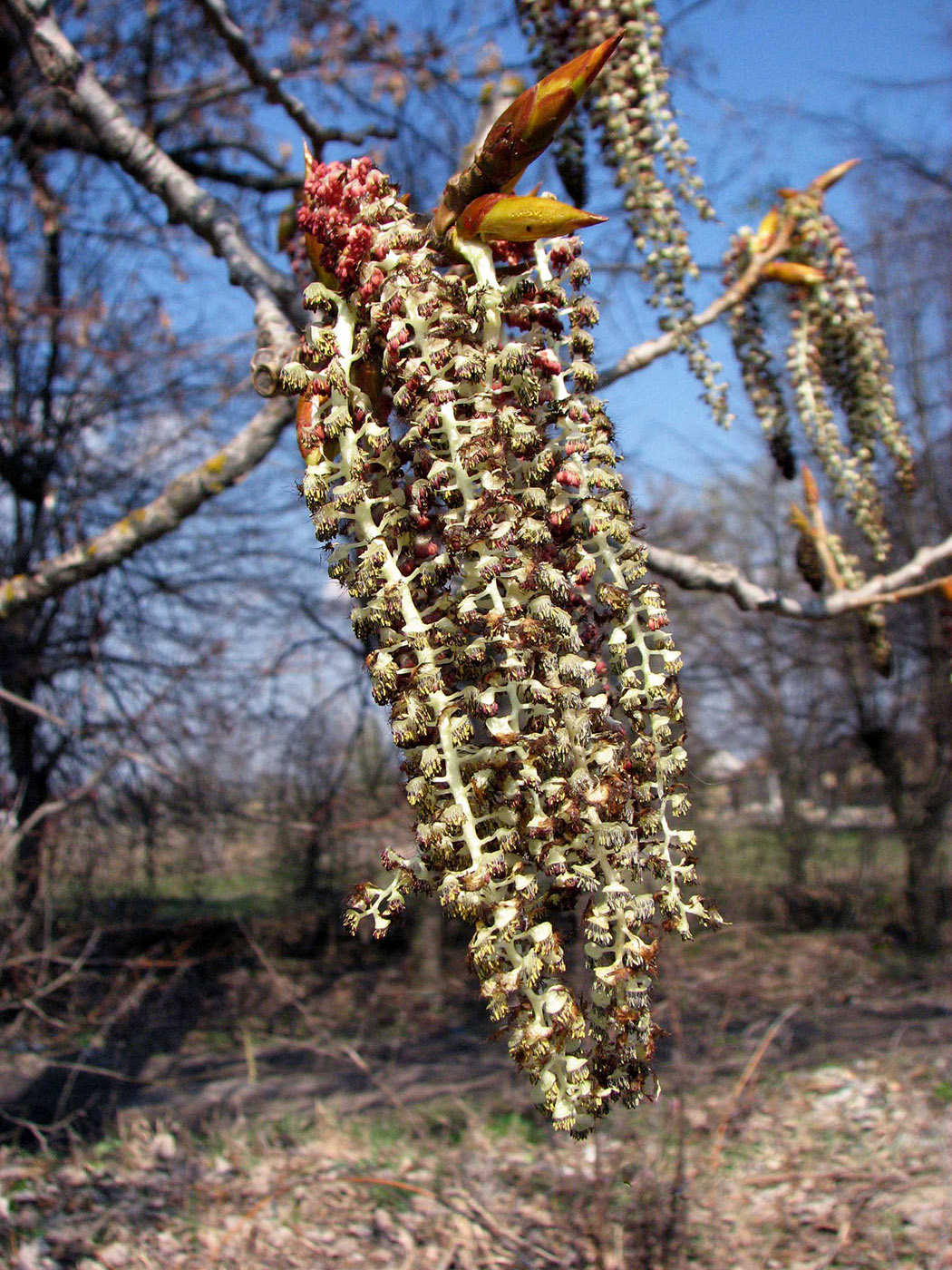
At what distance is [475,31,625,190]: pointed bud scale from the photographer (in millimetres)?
964

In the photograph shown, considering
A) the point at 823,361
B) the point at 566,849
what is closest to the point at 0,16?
the point at 823,361

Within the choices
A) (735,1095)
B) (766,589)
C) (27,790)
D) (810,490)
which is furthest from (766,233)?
(27,790)

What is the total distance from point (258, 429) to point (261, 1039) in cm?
614

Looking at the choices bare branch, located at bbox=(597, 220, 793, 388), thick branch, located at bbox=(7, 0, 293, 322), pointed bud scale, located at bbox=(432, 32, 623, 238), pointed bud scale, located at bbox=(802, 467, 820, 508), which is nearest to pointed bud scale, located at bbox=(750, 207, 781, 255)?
bare branch, located at bbox=(597, 220, 793, 388)

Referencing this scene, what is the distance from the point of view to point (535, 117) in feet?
3.21

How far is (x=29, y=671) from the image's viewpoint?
20.9ft

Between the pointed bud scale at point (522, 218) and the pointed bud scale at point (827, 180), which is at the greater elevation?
the pointed bud scale at point (827, 180)

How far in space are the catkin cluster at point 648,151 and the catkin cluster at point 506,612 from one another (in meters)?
1.33

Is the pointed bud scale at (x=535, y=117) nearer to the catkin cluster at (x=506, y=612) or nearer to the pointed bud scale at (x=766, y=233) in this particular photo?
the catkin cluster at (x=506, y=612)

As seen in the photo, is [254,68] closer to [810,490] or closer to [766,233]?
[766,233]

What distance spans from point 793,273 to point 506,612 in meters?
1.86

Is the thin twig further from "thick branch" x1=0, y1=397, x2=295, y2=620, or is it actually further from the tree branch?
the tree branch

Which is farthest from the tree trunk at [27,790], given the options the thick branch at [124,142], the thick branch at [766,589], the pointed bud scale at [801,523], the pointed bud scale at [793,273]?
the pointed bud scale at [793,273]

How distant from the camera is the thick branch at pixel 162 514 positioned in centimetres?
246
